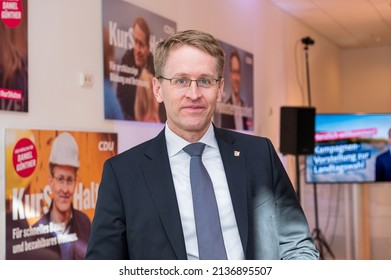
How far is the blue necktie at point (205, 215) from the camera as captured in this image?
5.00ft

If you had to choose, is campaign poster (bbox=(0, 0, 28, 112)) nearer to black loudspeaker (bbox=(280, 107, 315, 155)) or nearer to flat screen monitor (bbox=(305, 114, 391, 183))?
black loudspeaker (bbox=(280, 107, 315, 155))

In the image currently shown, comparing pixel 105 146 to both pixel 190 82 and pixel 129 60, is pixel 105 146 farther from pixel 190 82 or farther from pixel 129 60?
pixel 190 82

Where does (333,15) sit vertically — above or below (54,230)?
above

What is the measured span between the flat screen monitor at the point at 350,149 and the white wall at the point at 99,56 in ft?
1.87

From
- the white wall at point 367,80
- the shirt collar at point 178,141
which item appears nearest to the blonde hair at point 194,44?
the shirt collar at point 178,141

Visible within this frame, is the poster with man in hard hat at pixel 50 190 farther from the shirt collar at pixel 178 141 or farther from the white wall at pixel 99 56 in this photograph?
the shirt collar at pixel 178 141

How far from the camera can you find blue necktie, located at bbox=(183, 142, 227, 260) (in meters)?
1.52

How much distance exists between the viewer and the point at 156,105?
193 inches

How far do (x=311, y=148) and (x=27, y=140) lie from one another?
14.2 feet

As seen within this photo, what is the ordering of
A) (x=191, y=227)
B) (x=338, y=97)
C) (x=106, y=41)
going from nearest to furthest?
(x=191, y=227) → (x=106, y=41) → (x=338, y=97)

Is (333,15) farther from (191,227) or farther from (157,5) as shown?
(191,227)

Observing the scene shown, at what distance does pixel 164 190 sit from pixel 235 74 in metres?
5.08
